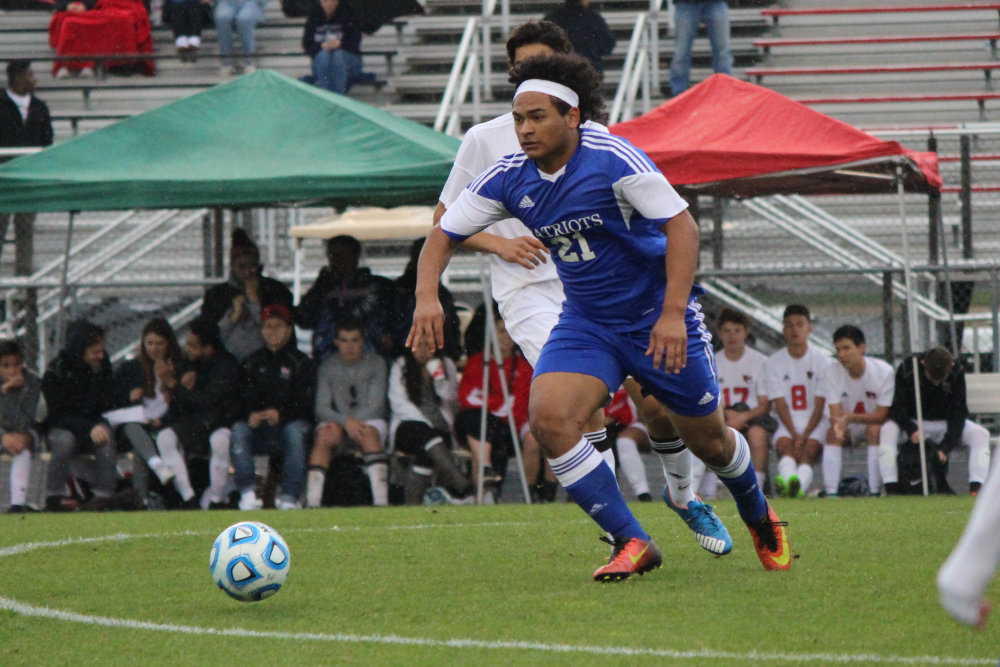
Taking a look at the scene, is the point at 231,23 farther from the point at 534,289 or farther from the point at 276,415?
the point at 534,289

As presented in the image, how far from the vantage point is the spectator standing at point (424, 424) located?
1059cm

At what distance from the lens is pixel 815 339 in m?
13.1

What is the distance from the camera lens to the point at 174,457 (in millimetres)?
10844

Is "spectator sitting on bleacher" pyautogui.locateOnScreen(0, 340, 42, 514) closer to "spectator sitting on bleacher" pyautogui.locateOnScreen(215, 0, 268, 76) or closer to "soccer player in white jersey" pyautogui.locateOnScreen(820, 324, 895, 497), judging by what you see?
"soccer player in white jersey" pyautogui.locateOnScreen(820, 324, 895, 497)

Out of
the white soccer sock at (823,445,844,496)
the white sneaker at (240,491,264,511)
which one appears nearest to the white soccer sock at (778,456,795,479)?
A: the white soccer sock at (823,445,844,496)

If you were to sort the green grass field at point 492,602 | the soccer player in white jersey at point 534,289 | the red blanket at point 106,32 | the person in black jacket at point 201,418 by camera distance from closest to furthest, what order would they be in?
the green grass field at point 492,602 → the soccer player in white jersey at point 534,289 → the person in black jacket at point 201,418 → the red blanket at point 106,32

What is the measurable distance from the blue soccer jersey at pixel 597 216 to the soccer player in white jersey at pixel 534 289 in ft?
0.62

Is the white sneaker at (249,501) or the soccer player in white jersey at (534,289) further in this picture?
the white sneaker at (249,501)

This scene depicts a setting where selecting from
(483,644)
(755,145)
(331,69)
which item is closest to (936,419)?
(755,145)

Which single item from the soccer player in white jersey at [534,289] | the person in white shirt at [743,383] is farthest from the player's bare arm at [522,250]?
the person in white shirt at [743,383]

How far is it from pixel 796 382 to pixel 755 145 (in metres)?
2.07

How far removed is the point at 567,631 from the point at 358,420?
658 centimetres

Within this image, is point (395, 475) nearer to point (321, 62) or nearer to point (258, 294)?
point (258, 294)

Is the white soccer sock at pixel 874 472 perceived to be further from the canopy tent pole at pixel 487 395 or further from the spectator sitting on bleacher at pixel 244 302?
the spectator sitting on bleacher at pixel 244 302
